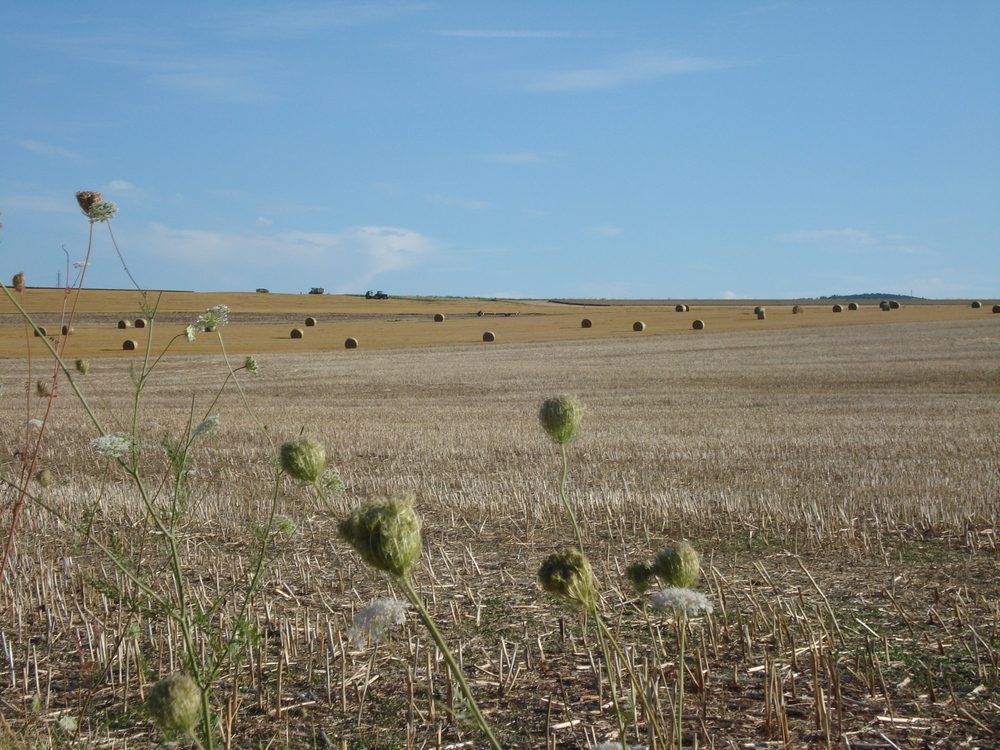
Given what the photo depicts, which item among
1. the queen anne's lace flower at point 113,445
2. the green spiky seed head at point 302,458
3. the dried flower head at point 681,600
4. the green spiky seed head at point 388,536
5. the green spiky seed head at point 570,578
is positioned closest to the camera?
the green spiky seed head at point 388,536

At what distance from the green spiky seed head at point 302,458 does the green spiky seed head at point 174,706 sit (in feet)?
3.02

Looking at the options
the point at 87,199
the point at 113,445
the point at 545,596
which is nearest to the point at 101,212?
the point at 87,199

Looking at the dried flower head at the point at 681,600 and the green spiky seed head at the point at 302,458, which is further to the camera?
the green spiky seed head at the point at 302,458

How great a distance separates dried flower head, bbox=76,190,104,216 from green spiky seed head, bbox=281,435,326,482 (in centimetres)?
170

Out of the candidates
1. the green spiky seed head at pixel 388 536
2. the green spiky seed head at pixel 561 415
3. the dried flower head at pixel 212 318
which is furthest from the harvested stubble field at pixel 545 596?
the dried flower head at pixel 212 318

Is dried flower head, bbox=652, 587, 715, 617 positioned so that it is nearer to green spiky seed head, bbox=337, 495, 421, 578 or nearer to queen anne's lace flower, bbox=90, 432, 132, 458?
green spiky seed head, bbox=337, 495, 421, 578

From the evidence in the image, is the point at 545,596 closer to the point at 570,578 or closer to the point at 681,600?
→ the point at 681,600

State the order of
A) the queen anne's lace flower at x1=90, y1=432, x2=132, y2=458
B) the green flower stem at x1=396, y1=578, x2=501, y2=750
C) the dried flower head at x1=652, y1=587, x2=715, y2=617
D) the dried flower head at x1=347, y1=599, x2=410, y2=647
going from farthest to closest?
the queen anne's lace flower at x1=90, y1=432, x2=132, y2=458 < the dried flower head at x1=652, y1=587, x2=715, y2=617 < the dried flower head at x1=347, y1=599, x2=410, y2=647 < the green flower stem at x1=396, y1=578, x2=501, y2=750

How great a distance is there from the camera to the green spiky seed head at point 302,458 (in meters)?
3.05

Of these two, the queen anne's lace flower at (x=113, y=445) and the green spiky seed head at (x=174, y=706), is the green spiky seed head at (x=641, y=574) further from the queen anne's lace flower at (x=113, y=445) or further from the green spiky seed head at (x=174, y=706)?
the queen anne's lace flower at (x=113, y=445)

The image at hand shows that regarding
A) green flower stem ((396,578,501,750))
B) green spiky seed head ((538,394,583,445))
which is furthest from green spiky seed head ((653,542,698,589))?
green flower stem ((396,578,501,750))

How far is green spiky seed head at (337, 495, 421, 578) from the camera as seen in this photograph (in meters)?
1.87

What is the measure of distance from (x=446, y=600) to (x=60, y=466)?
864cm

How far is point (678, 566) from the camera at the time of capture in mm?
2492
